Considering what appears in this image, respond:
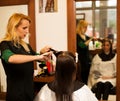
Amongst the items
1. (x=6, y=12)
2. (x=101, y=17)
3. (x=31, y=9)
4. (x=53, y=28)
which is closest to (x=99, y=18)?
(x=101, y=17)

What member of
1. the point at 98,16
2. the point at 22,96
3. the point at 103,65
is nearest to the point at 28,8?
the point at 98,16

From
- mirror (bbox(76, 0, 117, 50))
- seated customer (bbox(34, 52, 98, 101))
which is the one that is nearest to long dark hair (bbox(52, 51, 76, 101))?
seated customer (bbox(34, 52, 98, 101))

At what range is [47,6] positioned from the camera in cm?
308

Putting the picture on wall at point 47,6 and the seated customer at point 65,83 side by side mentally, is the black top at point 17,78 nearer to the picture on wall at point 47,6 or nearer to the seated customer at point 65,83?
the seated customer at point 65,83

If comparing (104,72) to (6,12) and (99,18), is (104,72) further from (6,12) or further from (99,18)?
(6,12)

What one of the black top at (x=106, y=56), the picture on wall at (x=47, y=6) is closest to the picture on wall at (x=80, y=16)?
the picture on wall at (x=47, y=6)

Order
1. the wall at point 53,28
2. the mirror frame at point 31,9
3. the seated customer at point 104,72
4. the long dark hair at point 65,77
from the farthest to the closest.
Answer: the mirror frame at point 31,9, the wall at point 53,28, the seated customer at point 104,72, the long dark hair at point 65,77

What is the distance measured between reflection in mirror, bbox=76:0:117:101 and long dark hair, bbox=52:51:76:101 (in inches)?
59.4

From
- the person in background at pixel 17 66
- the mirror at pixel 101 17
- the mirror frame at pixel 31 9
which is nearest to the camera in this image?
the person in background at pixel 17 66

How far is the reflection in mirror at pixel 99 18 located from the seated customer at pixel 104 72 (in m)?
0.08

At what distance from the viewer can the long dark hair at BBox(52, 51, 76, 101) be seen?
1399 millimetres

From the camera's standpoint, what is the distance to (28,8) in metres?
3.15

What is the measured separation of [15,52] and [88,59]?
4.72ft

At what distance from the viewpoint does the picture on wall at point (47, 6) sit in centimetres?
304
